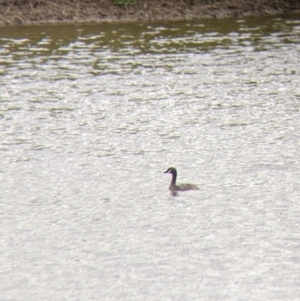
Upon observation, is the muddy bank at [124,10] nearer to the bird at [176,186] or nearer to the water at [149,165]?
the water at [149,165]

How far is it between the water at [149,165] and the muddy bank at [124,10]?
2618 mm

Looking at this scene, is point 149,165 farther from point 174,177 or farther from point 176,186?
point 176,186

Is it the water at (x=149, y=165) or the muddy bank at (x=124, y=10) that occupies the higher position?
the water at (x=149, y=165)

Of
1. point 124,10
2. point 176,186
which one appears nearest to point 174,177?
point 176,186

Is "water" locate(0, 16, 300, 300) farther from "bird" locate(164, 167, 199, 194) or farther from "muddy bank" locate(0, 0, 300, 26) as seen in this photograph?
"muddy bank" locate(0, 0, 300, 26)

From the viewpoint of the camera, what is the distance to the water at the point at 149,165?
1288cm

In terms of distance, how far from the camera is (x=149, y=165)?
58.7 feet

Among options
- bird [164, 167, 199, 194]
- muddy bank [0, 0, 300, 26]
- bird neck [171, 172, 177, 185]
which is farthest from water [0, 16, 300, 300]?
muddy bank [0, 0, 300, 26]

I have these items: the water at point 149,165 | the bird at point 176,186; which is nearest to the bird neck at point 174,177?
the bird at point 176,186

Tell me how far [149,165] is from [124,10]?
1660 centimetres

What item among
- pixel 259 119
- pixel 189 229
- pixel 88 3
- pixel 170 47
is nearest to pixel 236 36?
pixel 170 47

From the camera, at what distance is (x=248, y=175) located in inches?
674

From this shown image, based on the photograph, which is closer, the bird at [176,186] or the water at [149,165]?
the water at [149,165]

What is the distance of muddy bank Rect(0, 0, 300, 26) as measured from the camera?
32.7m
